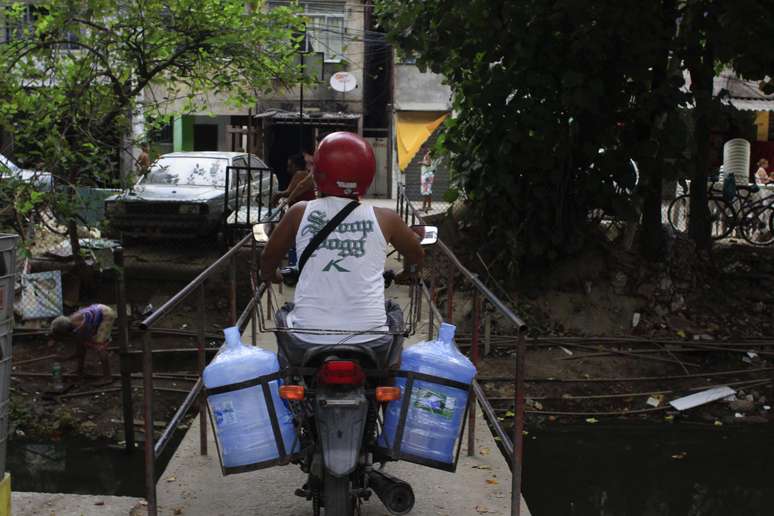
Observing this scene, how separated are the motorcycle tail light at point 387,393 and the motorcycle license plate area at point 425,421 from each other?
0.54ft

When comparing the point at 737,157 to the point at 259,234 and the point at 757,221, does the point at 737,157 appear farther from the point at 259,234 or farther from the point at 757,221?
the point at 259,234

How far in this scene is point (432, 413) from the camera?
3.61 metres

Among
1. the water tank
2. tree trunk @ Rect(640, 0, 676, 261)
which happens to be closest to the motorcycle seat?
tree trunk @ Rect(640, 0, 676, 261)

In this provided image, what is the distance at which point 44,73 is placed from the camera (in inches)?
374

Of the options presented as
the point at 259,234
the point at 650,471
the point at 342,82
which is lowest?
the point at 650,471

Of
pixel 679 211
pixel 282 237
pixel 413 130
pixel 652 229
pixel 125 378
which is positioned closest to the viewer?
pixel 282 237

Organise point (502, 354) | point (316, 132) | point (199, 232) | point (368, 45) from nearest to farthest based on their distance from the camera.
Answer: point (502, 354)
point (199, 232)
point (316, 132)
point (368, 45)

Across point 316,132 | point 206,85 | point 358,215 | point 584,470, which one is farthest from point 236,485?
point 316,132

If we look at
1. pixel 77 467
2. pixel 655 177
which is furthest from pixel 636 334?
pixel 77 467

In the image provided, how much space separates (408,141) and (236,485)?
22.5 m

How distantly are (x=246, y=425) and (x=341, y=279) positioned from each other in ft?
2.31

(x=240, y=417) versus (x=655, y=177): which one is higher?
(x=655, y=177)

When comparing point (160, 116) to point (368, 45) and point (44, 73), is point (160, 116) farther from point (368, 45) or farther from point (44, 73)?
point (368, 45)

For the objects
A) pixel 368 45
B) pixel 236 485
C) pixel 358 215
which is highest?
pixel 368 45
